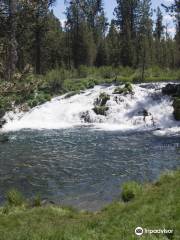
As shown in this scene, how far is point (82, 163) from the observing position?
19766mm

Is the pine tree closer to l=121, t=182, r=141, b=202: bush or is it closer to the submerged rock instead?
the submerged rock

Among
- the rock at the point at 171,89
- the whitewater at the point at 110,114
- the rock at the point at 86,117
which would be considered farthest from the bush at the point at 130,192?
the rock at the point at 171,89

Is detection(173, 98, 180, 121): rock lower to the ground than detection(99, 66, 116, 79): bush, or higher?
lower

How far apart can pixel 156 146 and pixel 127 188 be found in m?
10.4

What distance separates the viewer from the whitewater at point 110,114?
31516mm

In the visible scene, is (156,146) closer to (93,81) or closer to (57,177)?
(57,177)

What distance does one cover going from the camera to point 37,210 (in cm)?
1209

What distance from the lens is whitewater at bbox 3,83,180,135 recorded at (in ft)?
103

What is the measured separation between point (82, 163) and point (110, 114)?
1458 centimetres

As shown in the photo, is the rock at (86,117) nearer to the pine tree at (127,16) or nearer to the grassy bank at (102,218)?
the grassy bank at (102,218)

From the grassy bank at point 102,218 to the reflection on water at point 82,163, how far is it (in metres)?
1.78

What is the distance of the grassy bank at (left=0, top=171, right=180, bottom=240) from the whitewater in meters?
17.3

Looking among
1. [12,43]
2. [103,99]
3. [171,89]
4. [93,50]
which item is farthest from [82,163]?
[93,50]
